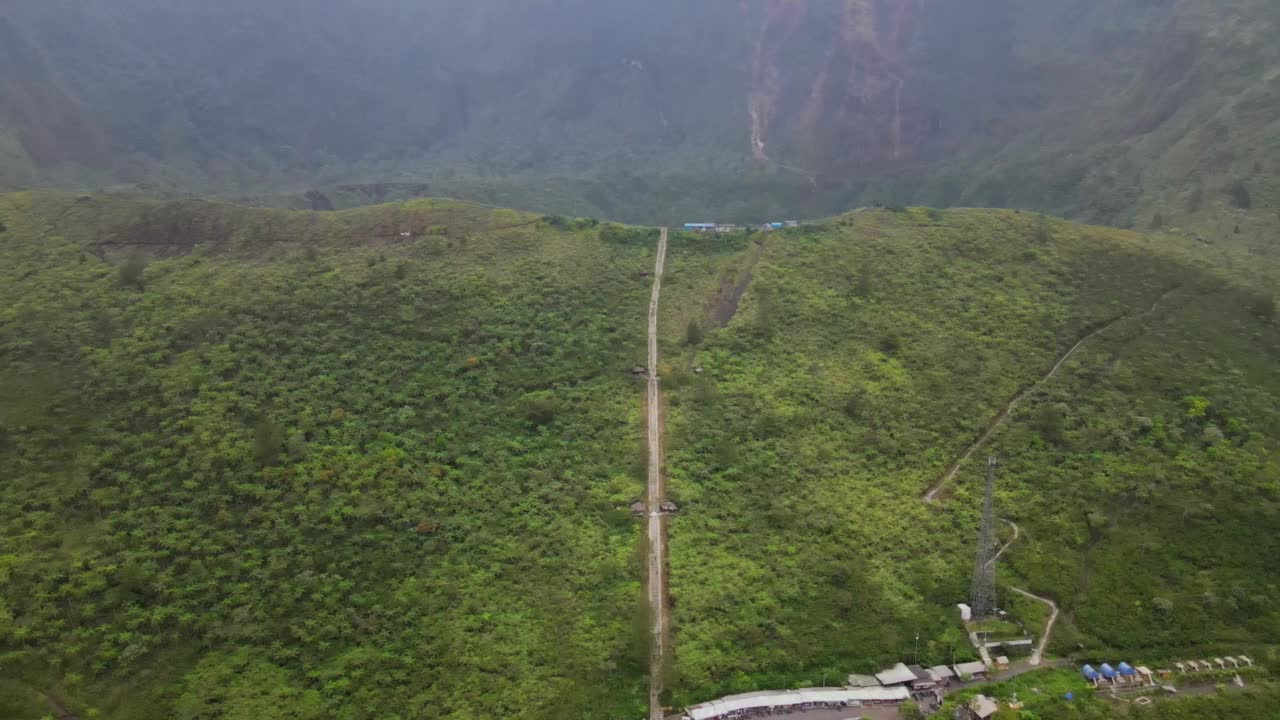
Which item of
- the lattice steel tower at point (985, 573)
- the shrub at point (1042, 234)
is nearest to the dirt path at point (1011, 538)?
the lattice steel tower at point (985, 573)

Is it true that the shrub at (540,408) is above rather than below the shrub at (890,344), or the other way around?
below

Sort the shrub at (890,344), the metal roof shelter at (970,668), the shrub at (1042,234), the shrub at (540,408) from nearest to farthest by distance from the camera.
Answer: the metal roof shelter at (970,668) → the shrub at (540,408) → the shrub at (890,344) → the shrub at (1042,234)

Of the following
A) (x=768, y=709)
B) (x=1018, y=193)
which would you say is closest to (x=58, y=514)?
(x=768, y=709)

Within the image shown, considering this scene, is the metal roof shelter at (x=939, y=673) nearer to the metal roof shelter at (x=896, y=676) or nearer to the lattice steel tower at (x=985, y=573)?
the metal roof shelter at (x=896, y=676)

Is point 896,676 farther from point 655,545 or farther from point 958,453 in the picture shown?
point 958,453

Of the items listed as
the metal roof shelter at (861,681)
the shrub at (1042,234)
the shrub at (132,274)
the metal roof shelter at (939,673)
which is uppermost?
the shrub at (1042,234)

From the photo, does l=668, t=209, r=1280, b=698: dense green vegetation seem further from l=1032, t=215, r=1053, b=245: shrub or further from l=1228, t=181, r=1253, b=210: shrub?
l=1228, t=181, r=1253, b=210: shrub

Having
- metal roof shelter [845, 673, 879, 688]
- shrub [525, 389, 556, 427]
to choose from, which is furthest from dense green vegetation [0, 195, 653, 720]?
metal roof shelter [845, 673, 879, 688]
